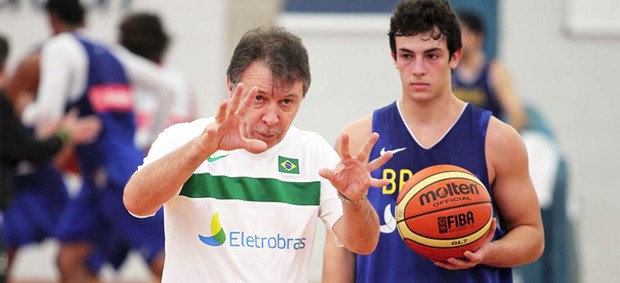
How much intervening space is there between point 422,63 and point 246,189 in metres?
1.07

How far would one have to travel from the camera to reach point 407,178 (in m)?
5.16

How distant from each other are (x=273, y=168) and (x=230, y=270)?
0.38 meters

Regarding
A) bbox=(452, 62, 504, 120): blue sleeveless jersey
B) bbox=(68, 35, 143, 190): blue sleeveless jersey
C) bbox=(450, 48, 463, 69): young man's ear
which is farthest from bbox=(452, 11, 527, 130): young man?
bbox=(450, 48, 463, 69): young man's ear

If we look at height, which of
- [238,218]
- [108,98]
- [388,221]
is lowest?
[108,98]

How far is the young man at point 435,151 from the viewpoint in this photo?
5047mm

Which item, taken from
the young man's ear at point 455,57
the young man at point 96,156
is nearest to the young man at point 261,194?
the young man's ear at point 455,57

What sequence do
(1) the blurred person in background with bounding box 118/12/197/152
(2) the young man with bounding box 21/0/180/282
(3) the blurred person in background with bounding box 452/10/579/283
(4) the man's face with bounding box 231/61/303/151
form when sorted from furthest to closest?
(3) the blurred person in background with bounding box 452/10/579/283
(1) the blurred person in background with bounding box 118/12/197/152
(2) the young man with bounding box 21/0/180/282
(4) the man's face with bounding box 231/61/303/151

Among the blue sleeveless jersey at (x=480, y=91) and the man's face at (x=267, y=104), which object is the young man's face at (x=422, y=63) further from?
the blue sleeveless jersey at (x=480, y=91)

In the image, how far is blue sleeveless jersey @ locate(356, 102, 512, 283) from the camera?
510 centimetres

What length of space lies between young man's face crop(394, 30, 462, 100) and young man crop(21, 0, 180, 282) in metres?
4.54

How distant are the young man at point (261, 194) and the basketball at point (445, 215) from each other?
56 centimetres

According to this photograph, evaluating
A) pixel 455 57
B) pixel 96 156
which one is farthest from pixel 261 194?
pixel 96 156

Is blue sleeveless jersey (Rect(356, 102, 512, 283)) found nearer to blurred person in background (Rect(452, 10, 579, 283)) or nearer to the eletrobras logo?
the eletrobras logo

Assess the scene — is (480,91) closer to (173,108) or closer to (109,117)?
(173,108)
